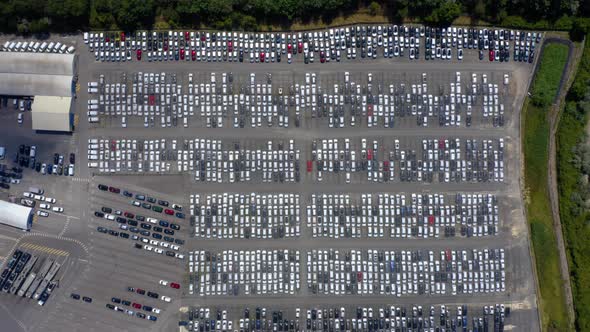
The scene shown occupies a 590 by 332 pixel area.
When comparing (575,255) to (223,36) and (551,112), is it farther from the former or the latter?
(223,36)

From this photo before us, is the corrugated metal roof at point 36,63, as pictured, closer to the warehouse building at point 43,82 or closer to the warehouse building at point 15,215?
the warehouse building at point 43,82

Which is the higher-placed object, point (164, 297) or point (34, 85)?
point (34, 85)

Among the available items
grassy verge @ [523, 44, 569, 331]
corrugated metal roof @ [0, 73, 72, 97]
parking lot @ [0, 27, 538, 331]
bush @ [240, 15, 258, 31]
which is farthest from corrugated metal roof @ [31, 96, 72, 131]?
grassy verge @ [523, 44, 569, 331]

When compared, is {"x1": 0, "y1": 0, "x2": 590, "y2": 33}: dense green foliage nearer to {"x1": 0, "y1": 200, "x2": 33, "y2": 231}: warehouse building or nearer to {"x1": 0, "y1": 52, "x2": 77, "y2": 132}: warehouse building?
{"x1": 0, "y1": 52, "x2": 77, "y2": 132}: warehouse building

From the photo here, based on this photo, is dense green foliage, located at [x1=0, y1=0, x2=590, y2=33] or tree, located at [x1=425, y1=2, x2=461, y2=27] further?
tree, located at [x1=425, y1=2, x2=461, y2=27]

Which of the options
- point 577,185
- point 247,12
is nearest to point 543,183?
point 577,185

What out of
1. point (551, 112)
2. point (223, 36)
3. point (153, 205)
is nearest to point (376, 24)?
point (223, 36)

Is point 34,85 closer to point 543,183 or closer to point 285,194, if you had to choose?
point 285,194
